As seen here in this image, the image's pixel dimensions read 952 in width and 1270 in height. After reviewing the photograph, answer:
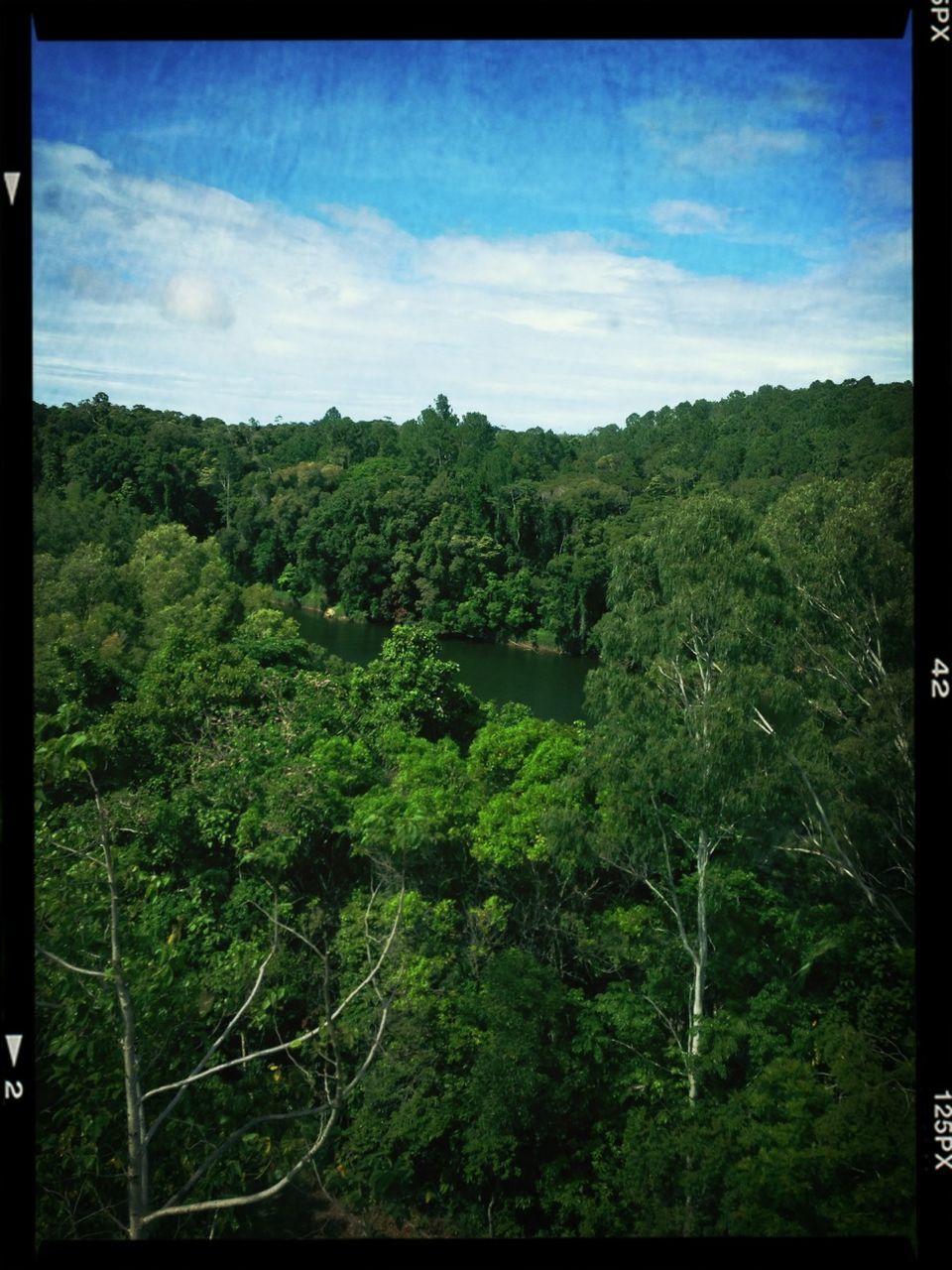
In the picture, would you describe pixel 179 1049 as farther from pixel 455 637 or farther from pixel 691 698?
pixel 455 637

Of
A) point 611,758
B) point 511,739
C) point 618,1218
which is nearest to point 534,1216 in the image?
point 618,1218

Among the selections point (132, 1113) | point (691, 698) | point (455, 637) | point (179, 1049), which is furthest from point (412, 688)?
point (132, 1113)

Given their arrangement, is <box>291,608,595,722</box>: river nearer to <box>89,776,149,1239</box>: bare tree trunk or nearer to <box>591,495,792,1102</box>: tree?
<box>591,495,792,1102</box>: tree

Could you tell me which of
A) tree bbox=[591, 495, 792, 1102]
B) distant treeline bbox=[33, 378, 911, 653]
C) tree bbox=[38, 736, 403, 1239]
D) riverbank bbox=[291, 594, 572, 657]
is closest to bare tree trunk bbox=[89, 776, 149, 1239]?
tree bbox=[38, 736, 403, 1239]

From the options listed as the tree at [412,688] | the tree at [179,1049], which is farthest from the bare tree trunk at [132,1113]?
the tree at [412,688]

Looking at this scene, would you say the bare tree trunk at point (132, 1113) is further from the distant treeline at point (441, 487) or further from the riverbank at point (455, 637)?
the riverbank at point (455, 637)

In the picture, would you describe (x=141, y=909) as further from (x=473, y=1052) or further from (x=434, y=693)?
(x=434, y=693)

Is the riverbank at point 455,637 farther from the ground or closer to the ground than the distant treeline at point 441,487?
closer to the ground

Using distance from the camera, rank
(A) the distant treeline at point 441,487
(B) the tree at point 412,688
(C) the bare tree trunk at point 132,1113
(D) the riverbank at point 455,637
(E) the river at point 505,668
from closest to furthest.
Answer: (C) the bare tree trunk at point 132,1113 → (A) the distant treeline at point 441,487 → (B) the tree at point 412,688 → (D) the riverbank at point 455,637 → (E) the river at point 505,668
